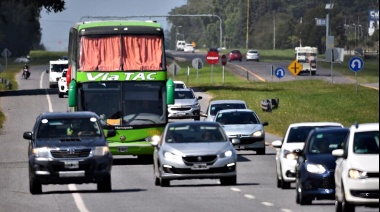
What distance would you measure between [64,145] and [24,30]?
16238 centimetres

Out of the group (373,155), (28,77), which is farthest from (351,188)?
(28,77)

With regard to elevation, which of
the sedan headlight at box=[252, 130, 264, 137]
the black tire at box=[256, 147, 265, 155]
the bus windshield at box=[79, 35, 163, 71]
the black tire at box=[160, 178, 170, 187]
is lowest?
the black tire at box=[256, 147, 265, 155]

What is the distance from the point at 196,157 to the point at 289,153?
2.01 m

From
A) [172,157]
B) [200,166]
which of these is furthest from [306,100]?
[200,166]

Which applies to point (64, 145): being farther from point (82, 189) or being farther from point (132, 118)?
point (132, 118)

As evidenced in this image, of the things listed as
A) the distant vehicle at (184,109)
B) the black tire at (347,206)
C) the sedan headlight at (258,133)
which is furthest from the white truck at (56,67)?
the black tire at (347,206)

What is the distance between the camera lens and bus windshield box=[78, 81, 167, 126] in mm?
36844

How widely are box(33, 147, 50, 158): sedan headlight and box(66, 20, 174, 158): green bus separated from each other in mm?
8892

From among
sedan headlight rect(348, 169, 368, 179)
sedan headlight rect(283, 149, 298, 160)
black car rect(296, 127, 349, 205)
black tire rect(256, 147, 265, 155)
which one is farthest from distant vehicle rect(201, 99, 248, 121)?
sedan headlight rect(348, 169, 368, 179)

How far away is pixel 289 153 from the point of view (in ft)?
92.8

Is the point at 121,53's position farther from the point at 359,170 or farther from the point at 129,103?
the point at 359,170

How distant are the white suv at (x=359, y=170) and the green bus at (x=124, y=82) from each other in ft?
50.7

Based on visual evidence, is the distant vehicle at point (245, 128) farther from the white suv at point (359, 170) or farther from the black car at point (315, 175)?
the white suv at point (359, 170)

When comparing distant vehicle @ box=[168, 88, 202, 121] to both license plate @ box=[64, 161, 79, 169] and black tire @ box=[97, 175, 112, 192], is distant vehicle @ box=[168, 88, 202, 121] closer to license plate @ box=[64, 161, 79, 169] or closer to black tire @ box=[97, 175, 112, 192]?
black tire @ box=[97, 175, 112, 192]
